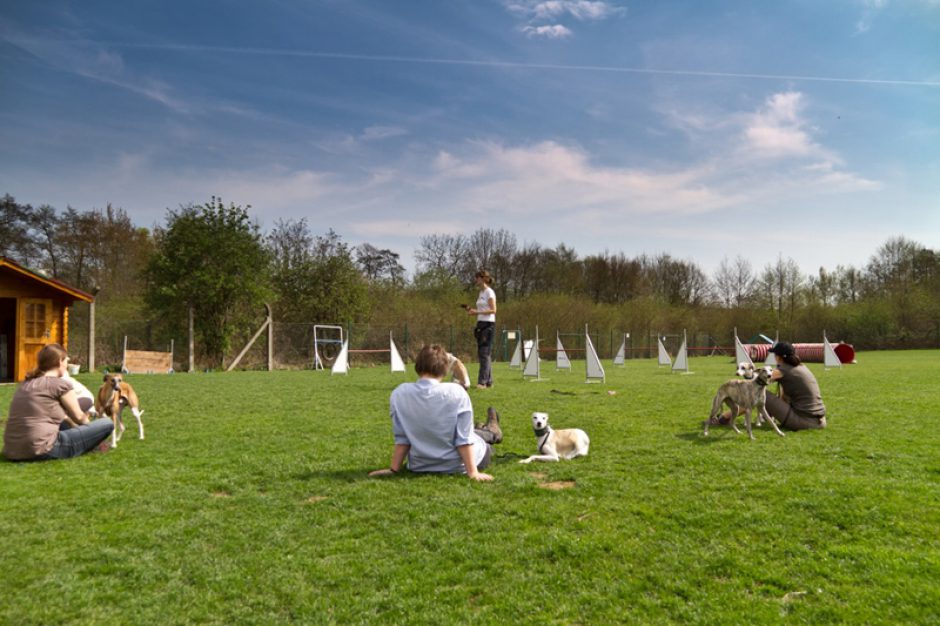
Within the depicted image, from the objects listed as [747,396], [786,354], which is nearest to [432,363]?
[747,396]

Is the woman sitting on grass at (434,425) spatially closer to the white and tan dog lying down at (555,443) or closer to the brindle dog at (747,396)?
the white and tan dog lying down at (555,443)

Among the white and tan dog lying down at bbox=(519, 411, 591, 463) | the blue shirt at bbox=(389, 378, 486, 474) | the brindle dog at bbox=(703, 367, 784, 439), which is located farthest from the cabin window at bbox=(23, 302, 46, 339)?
the brindle dog at bbox=(703, 367, 784, 439)

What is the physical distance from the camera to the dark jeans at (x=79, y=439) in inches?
237

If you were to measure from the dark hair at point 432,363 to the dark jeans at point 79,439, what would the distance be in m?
4.01

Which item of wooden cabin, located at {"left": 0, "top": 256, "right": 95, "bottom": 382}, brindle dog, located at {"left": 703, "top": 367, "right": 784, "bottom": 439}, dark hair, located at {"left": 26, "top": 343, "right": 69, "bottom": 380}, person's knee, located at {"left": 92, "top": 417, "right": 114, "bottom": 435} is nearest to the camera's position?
dark hair, located at {"left": 26, "top": 343, "right": 69, "bottom": 380}

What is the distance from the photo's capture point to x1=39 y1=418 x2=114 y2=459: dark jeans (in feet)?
19.7

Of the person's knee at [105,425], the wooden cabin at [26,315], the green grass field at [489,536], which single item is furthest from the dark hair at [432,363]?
the wooden cabin at [26,315]

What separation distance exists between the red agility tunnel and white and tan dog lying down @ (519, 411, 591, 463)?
24368 mm

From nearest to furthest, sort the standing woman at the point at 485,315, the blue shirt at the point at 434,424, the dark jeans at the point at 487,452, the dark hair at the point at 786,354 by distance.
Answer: the blue shirt at the point at 434,424, the dark jeans at the point at 487,452, the dark hair at the point at 786,354, the standing woman at the point at 485,315

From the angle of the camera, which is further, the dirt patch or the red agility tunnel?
the red agility tunnel

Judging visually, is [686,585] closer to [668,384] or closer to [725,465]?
[725,465]

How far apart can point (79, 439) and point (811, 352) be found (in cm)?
3495

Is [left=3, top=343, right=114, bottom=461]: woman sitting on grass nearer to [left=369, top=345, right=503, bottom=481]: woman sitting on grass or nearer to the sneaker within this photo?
[left=369, top=345, right=503, bottom=481]: woman sitting on grass

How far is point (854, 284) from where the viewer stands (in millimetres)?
54219
